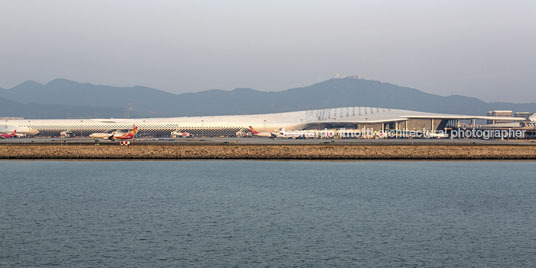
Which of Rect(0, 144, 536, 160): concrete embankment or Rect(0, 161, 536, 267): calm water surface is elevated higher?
Rect(0, 144, 536, 160): concrete embankment

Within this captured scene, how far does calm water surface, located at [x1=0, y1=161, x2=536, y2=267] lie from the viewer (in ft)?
91.2

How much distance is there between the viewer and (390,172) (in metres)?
72.8

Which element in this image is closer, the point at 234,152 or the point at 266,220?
the point at 266,220

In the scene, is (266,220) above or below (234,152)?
below

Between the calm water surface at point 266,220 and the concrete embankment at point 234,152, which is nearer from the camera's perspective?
the calm water surface at point 266,220

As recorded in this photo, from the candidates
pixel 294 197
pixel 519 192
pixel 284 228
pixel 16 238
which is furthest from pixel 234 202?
pixel 519 192

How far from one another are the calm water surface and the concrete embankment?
14077mm

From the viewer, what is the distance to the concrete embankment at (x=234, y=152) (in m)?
82.2

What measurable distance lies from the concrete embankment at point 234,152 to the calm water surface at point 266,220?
14077mm

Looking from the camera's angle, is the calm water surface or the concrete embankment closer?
the calm water surface

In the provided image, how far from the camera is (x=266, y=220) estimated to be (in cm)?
3750

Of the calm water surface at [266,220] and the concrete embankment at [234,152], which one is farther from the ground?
the concrete embankment at [234,152]

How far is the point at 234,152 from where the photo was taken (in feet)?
274

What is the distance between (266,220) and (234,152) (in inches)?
1824
